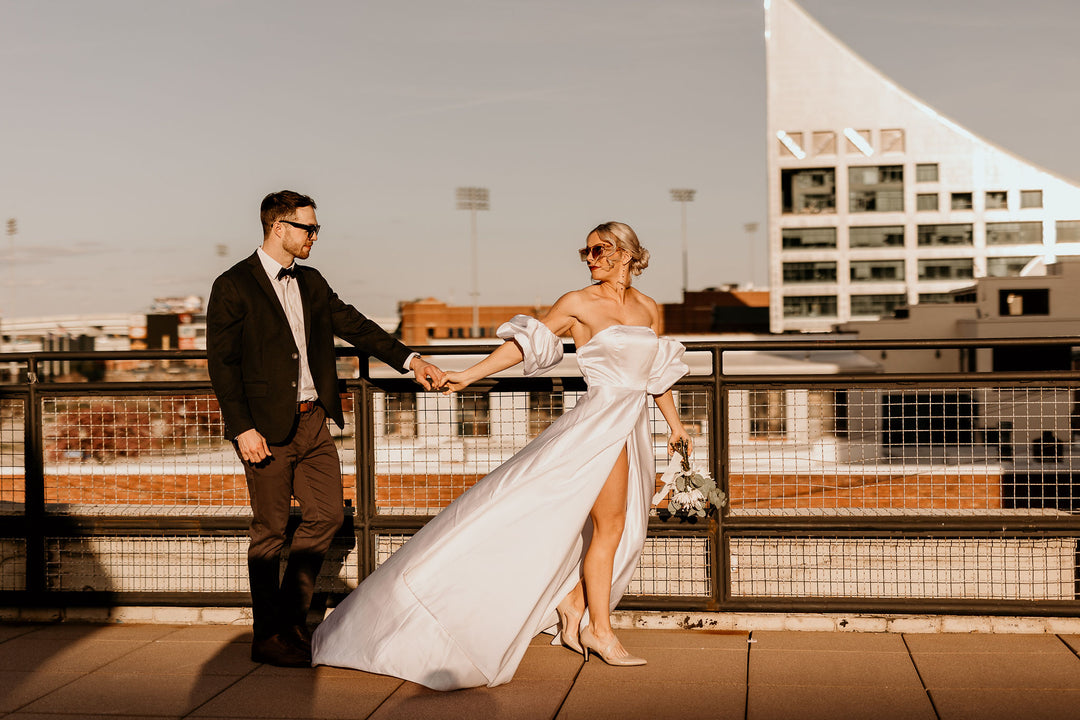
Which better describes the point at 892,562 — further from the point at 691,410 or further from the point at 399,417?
the point at 399,417

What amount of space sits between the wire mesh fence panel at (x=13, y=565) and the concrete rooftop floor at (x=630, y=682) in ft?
2.26

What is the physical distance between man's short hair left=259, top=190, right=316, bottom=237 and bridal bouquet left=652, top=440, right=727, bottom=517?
2231 mm

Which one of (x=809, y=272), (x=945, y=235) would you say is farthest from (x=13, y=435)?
(x=945, y=235)

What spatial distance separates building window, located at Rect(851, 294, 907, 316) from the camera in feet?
315

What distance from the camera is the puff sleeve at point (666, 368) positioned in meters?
5.43

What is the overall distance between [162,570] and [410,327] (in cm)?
13147

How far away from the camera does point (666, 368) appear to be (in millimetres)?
5453

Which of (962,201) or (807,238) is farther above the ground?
(962,201)

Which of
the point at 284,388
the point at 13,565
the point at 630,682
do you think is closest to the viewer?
the point at 630,682

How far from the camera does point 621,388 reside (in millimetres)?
5273

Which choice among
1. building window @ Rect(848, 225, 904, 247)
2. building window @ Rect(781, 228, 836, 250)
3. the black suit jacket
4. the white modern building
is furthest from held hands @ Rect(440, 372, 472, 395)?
building window @ Rect(848, 225, 904, 247)

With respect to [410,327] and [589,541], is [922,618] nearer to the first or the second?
[589,541]

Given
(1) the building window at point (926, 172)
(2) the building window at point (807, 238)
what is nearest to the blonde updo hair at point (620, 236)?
(2) the building window at point (807, 238)

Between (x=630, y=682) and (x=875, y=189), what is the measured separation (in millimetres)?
96954
